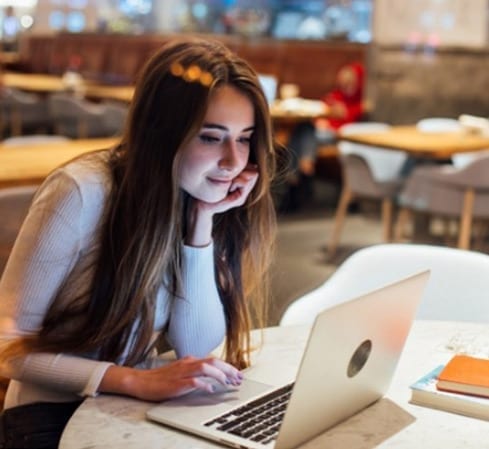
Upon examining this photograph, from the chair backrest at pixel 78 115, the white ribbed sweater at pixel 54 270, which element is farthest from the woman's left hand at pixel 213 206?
the chair backrest at pixel 78 115

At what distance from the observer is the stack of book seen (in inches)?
61.4

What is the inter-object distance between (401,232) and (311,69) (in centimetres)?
352

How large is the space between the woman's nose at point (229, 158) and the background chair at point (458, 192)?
11.5 ft

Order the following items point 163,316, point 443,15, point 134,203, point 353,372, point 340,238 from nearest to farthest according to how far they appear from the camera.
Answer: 1. point 353,372
2. point 134,203
3. point 163,316
4. point 340,238
5. point 443,15

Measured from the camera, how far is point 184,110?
1.70 meters

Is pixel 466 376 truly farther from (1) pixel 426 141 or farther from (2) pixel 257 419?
(1) pixel 426 141

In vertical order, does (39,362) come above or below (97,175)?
below

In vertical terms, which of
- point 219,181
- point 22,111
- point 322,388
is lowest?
point 22,111

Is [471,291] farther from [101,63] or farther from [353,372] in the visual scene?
[101,63]

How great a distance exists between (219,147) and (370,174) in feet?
13.5

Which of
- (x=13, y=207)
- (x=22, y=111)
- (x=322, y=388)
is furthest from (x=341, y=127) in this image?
(x=322, y=388)

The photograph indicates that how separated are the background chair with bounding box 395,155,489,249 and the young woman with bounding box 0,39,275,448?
3477mm

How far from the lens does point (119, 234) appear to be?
1.74 meters

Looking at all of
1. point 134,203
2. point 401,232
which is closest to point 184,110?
point 134,203
